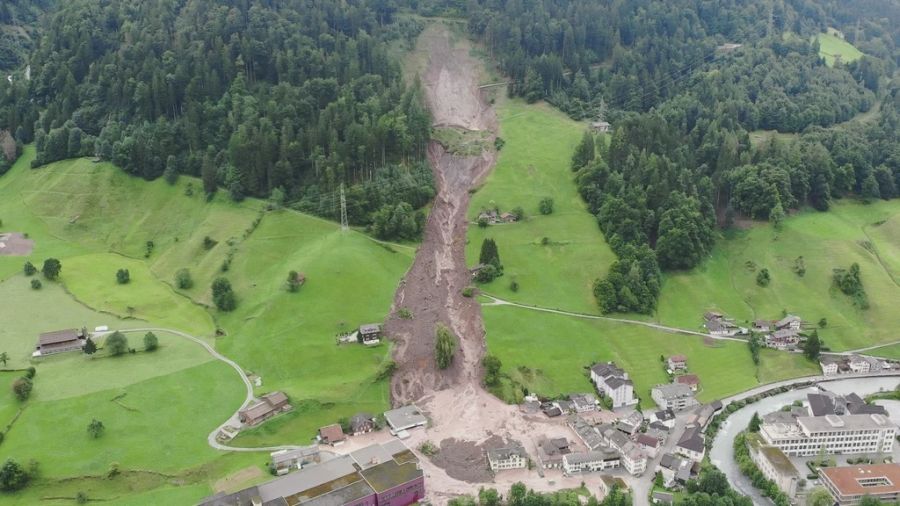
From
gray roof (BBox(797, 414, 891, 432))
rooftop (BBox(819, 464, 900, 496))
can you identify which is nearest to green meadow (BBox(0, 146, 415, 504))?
gray roof (BBox(797, 414, 891, 432))

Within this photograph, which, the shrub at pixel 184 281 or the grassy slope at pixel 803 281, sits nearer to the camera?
the shrub at pixel 184 281

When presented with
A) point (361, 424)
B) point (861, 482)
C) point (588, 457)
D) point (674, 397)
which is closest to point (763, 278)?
point (674, 397)

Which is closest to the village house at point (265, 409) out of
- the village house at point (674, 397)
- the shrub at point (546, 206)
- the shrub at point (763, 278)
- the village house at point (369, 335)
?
the village house at point (369, 335)

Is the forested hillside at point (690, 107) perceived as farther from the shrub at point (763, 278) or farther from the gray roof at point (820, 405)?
the gray roof at point (820, 405)

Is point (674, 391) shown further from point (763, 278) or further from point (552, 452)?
point (763, 278)

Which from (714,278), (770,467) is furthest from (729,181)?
(770,467)

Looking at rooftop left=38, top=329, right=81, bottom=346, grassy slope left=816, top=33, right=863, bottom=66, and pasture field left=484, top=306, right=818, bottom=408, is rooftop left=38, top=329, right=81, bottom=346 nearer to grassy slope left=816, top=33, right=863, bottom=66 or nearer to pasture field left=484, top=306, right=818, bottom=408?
pasture field left=484, top=306, right=818, bottom=408
